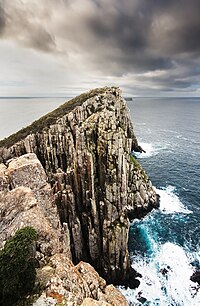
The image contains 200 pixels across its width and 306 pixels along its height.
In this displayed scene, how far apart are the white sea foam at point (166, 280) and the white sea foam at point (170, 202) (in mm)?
14805

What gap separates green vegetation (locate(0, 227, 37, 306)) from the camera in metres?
18.9

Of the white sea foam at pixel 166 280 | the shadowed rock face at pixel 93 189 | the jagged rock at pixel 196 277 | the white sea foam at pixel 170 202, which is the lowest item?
the white sea foam at pixel 166 280

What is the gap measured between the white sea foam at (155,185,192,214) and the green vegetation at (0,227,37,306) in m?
52.5

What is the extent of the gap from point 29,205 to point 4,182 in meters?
6.61

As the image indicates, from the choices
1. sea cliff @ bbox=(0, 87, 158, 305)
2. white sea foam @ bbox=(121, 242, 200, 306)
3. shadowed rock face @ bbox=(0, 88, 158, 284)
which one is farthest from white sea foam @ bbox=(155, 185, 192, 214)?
sea cliff @ bbox=(0, 87, 158, 305)

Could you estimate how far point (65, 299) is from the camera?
61.0 feet

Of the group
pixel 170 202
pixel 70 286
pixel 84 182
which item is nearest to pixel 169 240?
pixel 170 202

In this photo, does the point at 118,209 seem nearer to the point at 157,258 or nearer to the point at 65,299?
the point at 157,258

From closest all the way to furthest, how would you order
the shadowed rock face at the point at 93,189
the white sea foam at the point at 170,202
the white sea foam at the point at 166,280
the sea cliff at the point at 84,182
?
the sea cliff at the point at 84,182
the white sea foam at the point at 166,280
the shadowed rock face at the point at 93,189
the white sea foam at the point at 170,202

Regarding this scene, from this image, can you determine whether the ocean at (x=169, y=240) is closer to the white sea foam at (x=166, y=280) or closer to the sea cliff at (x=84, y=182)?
the white sea foam at (x=166, y=280)

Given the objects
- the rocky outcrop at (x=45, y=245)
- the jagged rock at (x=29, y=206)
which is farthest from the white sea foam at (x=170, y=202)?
the jagged rock at (x=29, y=206)

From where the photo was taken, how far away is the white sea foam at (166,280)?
133 feet

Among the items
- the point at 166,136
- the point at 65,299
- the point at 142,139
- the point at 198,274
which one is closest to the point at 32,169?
the point at 65,299

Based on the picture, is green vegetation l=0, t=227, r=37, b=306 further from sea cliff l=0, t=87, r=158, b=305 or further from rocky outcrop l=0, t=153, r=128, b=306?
sea cliff l=0, t=87, r=158, b=305
